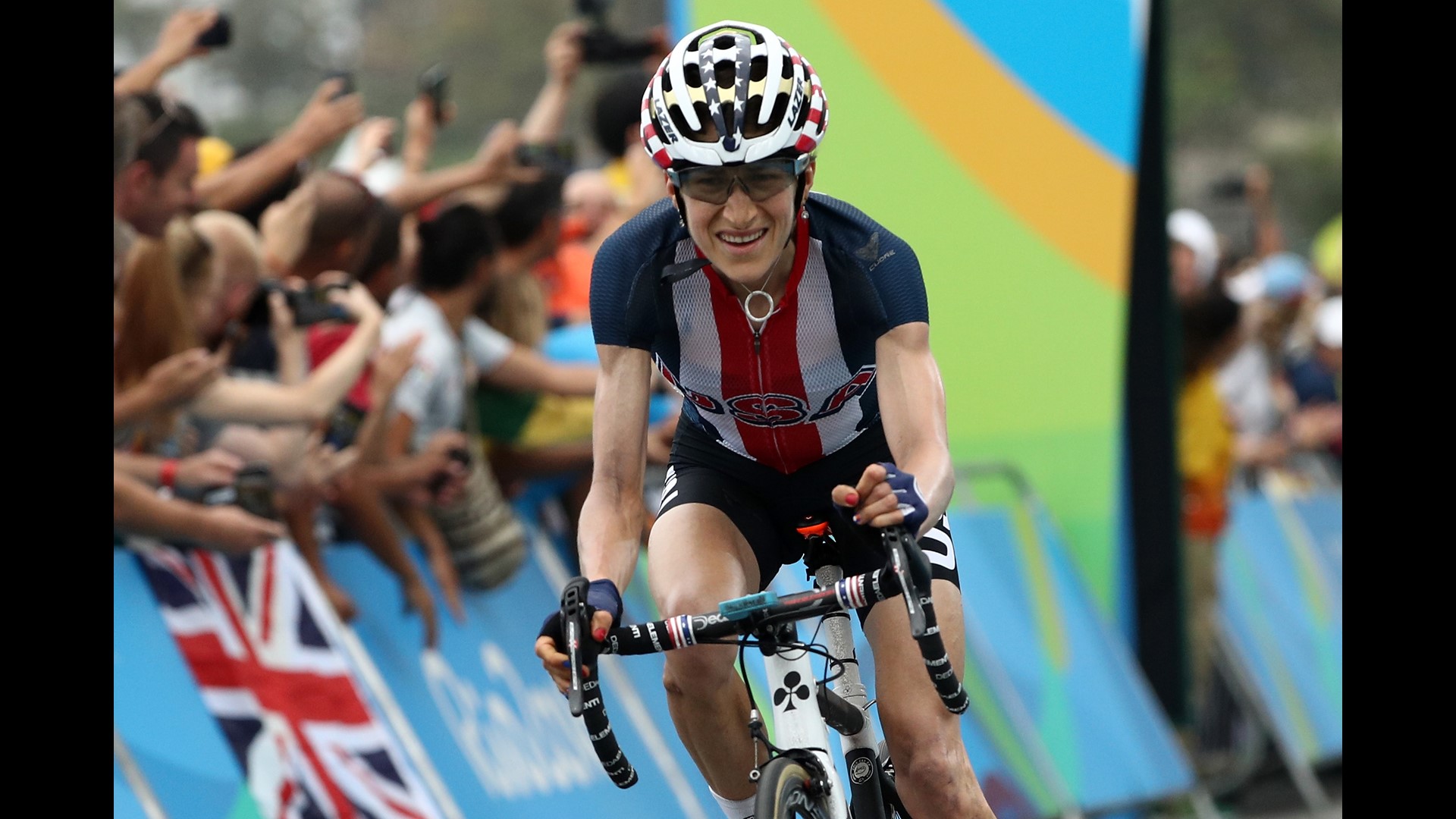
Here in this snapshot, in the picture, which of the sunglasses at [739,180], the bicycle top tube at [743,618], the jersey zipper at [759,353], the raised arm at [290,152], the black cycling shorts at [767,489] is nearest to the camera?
the bicycle top tube at [743,618]

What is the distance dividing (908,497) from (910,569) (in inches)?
6.7

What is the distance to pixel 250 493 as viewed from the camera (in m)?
6.88

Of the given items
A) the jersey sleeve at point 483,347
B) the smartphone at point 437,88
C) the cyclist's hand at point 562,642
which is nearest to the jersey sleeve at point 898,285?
the cyclist's hand at point 562,642

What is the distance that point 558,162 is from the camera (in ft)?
28.4

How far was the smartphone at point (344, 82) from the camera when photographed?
295 inches

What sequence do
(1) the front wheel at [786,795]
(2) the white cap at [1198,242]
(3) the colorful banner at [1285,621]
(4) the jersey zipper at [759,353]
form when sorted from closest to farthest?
(1) the front wheel at [786,795], (4) the jersey zipper at [759,353], (3) the colorful banner at [1285,621], (2) the white cap at [1198,242]

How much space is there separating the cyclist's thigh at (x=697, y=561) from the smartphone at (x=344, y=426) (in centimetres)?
226

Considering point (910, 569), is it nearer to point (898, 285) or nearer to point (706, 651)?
point (706, 651)

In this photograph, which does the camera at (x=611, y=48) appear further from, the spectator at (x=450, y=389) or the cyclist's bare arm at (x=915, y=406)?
the cyclist's bare arm at (x=915, y=406)

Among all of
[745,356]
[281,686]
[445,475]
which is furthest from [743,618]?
[445,475]

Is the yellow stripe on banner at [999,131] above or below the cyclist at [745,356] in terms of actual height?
above

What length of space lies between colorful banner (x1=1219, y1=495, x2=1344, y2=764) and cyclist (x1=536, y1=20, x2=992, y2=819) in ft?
26.6

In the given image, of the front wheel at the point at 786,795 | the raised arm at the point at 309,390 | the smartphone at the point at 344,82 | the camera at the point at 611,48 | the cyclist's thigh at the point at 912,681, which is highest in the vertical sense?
the camera at the point at 611,48

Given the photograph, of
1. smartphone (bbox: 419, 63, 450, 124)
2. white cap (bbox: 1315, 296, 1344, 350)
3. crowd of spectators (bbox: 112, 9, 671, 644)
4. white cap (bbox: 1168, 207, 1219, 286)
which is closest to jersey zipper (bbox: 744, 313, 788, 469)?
crowd of spectators (bbox: 112, 9, 671, 644)
